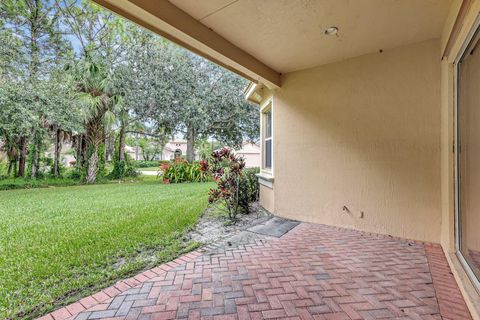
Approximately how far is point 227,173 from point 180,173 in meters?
7.07

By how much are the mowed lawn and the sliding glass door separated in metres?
3.17

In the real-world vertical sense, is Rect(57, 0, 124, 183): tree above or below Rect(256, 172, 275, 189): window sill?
above

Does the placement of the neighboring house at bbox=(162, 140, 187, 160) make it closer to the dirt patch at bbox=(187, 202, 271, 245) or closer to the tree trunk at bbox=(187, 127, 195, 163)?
the tree trunk at bbox=(187, 127, 195, 163)

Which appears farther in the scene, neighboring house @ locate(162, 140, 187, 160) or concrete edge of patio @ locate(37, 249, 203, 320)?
neighboring house @ locate(162, 140, 187, 160)

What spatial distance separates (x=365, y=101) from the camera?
3.94 meters

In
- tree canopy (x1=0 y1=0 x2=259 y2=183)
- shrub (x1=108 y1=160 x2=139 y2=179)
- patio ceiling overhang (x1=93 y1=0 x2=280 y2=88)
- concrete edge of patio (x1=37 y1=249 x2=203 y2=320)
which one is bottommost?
concrete edge of patio (x1=37 y1=249 x2=203 y2=320)

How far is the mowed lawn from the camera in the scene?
2.32 metres

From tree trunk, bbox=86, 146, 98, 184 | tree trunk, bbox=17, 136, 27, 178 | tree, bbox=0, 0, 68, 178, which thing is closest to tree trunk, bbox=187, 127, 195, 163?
tree trunk, bbox=86, 146, 98, 184

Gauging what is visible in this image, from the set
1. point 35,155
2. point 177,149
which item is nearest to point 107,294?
point 35,155

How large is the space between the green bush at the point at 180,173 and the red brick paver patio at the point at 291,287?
881cm

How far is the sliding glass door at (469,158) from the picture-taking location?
2.29m

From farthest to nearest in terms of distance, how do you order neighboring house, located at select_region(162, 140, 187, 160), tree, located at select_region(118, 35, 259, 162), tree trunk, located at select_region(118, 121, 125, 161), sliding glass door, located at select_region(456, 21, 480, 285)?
neighboring house, located at select_region(162, 140, 187, 160) < tree trunk, located at select_region(118, 121, 125, 161) < tree, located at select_region(118, 35, 259, 162) < sliding glass door, located at select_region(456, 21, 480, 285)

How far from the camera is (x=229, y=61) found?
3719 millimetres

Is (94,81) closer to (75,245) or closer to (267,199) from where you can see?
(75,245)
